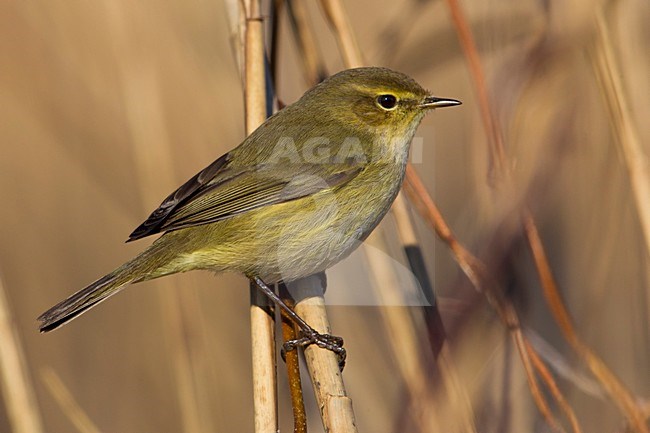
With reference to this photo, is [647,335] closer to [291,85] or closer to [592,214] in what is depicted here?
[592,214]

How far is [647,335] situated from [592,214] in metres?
0.44

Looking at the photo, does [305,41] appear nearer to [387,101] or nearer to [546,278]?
[387,101]

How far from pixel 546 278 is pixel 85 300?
1.32 m

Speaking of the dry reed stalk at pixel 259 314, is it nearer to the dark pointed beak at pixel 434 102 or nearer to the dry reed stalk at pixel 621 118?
the dark pointed beak at pixel 434 102

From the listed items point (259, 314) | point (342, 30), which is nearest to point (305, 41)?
point (342, 30)

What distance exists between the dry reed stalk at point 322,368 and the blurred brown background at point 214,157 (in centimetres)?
25

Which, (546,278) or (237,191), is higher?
(237,191)

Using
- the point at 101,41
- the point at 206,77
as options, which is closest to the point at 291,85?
the point at 206,77

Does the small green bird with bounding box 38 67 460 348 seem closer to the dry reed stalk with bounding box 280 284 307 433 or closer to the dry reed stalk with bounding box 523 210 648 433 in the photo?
the dry reed stalk with bounding box 280 284 307 433

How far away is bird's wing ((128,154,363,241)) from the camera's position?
2512 mm

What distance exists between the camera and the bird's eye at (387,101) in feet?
8.91

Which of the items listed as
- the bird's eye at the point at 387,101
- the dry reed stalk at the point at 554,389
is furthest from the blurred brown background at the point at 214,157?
the bird's eye at the point at 387,101

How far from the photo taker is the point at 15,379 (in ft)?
7.91

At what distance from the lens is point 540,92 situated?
2.43 meters
